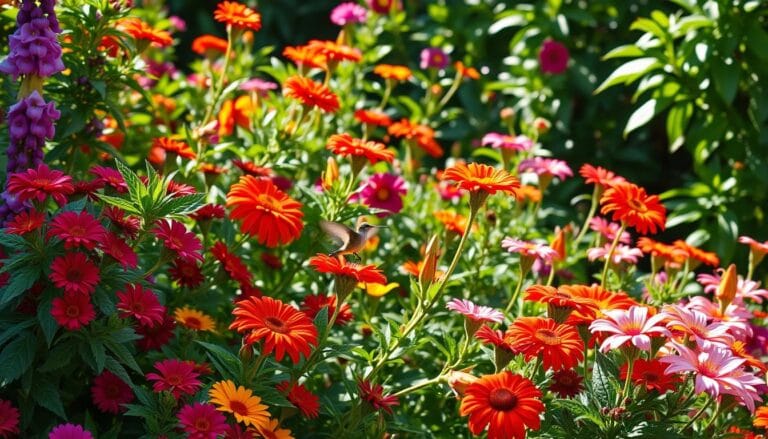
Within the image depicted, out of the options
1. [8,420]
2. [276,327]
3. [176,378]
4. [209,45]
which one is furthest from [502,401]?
[209,45]

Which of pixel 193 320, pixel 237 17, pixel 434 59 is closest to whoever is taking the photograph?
pixel 193 320

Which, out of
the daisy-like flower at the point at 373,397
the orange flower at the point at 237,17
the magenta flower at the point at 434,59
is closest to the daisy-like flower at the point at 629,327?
the daisy-like flower at the point at 373,397

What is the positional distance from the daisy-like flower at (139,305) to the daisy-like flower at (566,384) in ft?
2.51

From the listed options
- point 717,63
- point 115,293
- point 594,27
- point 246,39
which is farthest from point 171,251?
point 594,27

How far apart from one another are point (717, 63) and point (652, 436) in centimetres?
161

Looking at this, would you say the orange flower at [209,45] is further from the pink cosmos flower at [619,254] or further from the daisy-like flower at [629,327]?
the daisy-like flower at [629,327]

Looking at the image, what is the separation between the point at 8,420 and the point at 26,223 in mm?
338

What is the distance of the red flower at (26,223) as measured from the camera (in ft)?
5.26

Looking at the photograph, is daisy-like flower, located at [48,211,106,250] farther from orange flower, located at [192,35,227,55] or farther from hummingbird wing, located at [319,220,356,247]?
orange flower, located at [192,35,227,55]

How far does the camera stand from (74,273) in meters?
1.60

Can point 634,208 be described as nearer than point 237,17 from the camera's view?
Yes

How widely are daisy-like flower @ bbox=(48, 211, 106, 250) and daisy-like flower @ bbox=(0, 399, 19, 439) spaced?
301mm

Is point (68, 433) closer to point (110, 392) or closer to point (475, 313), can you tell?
point (110, 392)

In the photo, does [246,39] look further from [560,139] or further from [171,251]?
[171,251]
